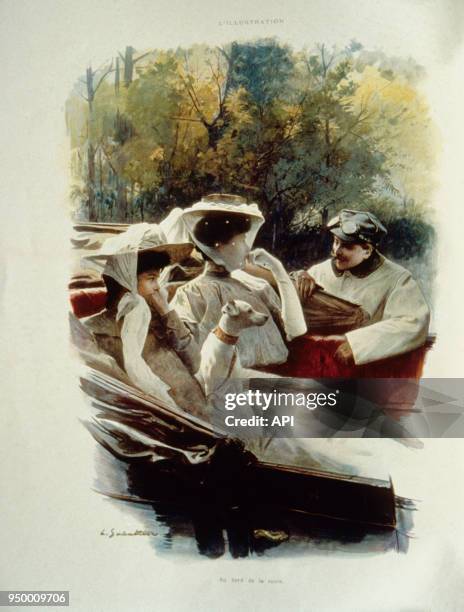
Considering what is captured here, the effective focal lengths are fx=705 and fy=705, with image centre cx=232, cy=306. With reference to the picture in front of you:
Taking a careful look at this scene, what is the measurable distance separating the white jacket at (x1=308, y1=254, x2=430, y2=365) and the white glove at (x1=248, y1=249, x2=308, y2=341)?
0.11 m

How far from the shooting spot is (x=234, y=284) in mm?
1557

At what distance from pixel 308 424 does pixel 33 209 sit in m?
0.79

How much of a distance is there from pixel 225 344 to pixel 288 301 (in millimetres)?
167

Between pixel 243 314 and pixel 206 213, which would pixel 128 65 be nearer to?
pixel 206 213

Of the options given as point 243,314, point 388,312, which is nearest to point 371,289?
point 388,312

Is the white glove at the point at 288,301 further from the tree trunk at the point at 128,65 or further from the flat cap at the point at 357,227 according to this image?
the tree trunk at the point at 128,65

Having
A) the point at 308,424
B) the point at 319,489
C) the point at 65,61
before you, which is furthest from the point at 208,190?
the point at 319,489

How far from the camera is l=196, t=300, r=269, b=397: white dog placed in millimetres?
1551

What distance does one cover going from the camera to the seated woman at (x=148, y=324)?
1.56 metres

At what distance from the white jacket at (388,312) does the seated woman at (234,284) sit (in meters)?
0.13

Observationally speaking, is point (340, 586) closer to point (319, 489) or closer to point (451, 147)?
point (319, 489)
